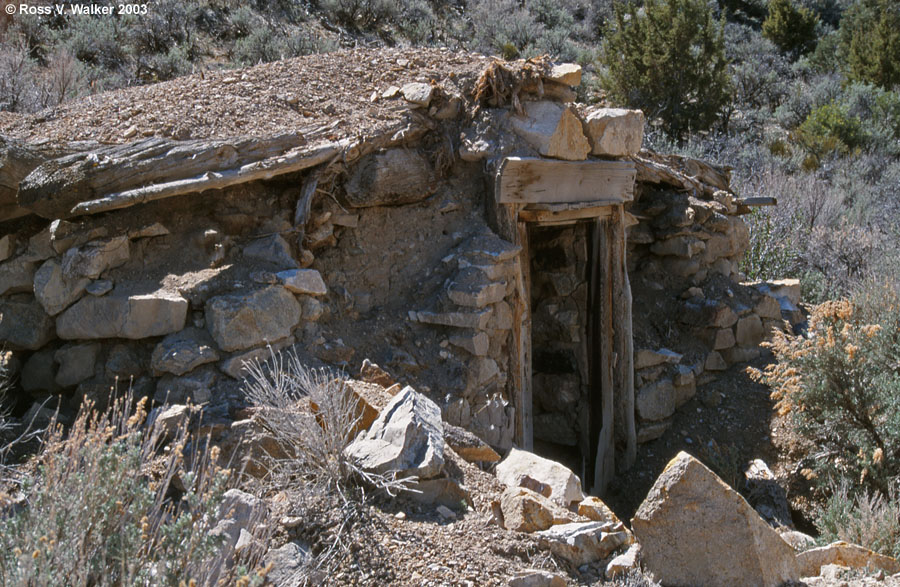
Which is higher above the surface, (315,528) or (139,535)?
(139,535)

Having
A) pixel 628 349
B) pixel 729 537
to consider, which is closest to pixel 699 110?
pixel 628 349

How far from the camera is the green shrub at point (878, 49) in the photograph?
14523mm

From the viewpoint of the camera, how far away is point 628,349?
582 cm

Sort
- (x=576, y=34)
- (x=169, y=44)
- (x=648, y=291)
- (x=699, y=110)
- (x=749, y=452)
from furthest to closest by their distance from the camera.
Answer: (x=576, y=34)
(x=699, y=110)
(x=169, y=44)
(x=648, y=291)
(x=749, y=452)

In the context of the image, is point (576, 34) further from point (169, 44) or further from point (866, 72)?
point (169, 44)

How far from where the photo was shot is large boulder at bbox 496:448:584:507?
3438mm

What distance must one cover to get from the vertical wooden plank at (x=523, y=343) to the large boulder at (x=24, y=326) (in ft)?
8.95

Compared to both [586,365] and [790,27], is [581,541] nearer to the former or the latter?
[586,365]

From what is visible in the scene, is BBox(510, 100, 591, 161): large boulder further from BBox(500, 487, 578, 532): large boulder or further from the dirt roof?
BBox(500, 487, 578, 532): large boulder

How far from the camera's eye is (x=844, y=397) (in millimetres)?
4566

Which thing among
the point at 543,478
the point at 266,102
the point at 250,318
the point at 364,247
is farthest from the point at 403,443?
the point at 266,102

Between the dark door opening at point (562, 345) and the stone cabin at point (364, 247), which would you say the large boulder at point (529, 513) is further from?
the dark door opening at point (562, 345)

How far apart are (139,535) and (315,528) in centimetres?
77

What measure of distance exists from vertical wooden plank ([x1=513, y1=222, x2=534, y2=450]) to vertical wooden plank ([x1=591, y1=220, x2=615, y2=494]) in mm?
660
